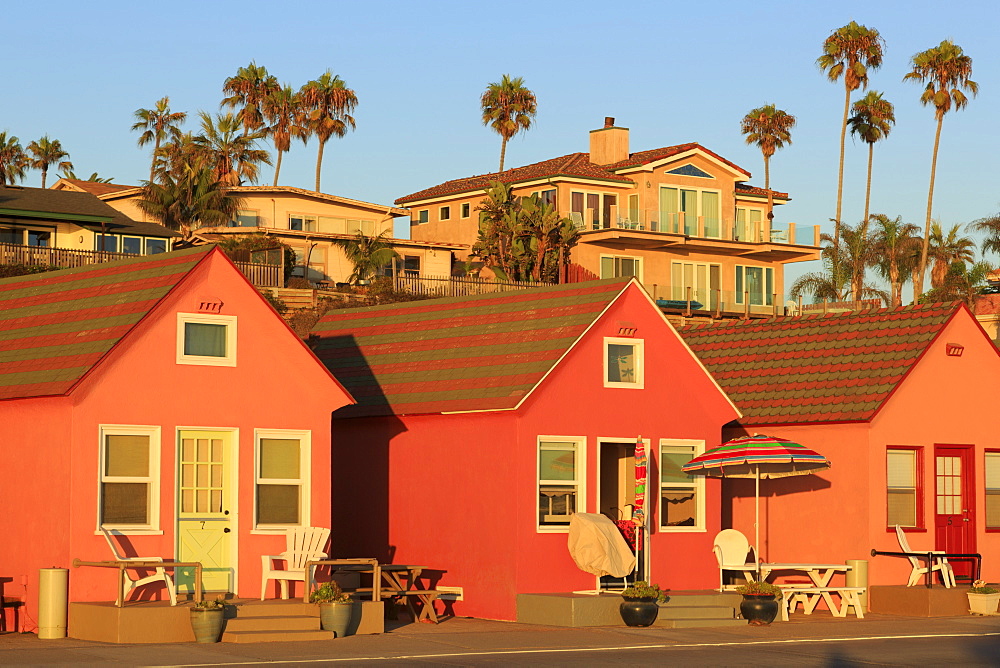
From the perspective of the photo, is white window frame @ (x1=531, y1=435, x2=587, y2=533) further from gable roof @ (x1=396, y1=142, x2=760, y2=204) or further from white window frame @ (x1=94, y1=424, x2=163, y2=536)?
gable roof @ (x1=396, y1=142, x2=760, y2=204)

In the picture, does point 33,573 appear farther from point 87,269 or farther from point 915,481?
point 915,481

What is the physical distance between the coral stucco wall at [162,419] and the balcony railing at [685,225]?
1838 inches

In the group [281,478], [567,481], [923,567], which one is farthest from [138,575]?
[923,567]

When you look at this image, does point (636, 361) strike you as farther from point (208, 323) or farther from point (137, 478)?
point (137, 478)

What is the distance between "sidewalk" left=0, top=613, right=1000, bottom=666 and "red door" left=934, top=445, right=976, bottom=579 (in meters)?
2.38

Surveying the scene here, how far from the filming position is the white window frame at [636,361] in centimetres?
2375

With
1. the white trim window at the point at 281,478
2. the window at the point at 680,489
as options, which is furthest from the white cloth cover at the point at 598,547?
the white trim window at the point at 281,478

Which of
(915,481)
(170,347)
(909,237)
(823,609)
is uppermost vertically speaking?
(909,237)

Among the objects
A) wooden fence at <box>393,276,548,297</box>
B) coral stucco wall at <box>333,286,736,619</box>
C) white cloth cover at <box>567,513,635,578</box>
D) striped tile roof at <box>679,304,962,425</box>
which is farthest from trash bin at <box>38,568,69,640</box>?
wooden fence at <box>393,276,548,297</box>

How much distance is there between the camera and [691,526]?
80.2 ft

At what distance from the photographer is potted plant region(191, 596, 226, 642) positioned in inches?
723

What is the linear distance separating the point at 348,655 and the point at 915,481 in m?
12.4

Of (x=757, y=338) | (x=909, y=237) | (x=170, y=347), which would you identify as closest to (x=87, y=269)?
(x=170, y=347)

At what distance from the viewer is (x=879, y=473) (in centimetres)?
2538
